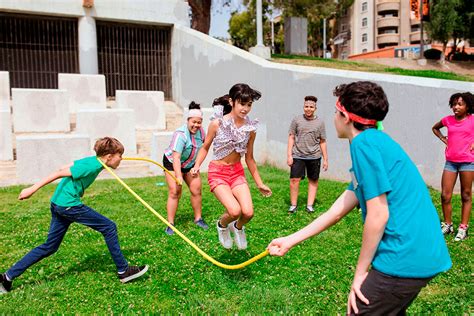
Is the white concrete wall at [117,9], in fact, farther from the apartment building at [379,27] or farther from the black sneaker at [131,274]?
the apartment building at [379,27]

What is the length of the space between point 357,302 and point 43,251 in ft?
11.3

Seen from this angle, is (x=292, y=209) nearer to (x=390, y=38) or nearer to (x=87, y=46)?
(x=87, y=46)

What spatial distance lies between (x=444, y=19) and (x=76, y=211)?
122 feet

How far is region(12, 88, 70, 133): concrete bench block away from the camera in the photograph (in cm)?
1231

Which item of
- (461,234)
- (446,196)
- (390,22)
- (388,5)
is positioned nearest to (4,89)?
(446,196)

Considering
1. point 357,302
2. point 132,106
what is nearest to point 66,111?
point 132,106

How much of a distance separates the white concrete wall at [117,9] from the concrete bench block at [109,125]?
20.0 feet

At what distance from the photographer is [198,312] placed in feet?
13.7

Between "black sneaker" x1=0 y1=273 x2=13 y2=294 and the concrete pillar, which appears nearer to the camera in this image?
"black sneaker" x1=0 y1=273 x2=13 y2=294

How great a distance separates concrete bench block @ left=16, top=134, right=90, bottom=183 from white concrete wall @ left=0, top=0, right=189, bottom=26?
294 inches

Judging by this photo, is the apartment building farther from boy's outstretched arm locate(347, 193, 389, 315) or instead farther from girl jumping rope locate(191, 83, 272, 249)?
boy's outstretched arm locate(347, 193, 389, 315)

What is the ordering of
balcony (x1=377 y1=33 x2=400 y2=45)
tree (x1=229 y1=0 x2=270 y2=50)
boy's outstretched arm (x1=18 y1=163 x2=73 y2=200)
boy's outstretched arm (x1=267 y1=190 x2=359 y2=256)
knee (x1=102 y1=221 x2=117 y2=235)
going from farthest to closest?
1. balcony (x1=377 y1=33 x2=400 y2=45)
2. tree (x1=229 y1=0 x2=270 y2=50)
3. knee (x1=102 y1=221 x2=117 y2=235)
4. boy's outstretched arm (x1=18 y1=163 x2=73 y2=200)
5. boy's outstretched arm (x1=267 y1=190 x2=359 y2=256)

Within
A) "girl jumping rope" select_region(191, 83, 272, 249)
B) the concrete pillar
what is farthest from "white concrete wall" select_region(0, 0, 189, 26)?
"girl jumping rope" select_region(191, 83, 272, 249)

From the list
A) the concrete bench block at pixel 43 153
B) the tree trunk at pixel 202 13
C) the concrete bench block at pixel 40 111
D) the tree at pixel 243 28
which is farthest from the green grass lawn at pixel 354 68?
the tree at pixel 243 28
